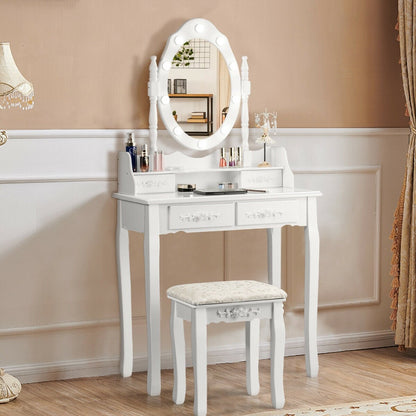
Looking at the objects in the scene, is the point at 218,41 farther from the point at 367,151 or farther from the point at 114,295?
the point at 114,295

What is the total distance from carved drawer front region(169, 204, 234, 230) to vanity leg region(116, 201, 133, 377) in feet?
1.24

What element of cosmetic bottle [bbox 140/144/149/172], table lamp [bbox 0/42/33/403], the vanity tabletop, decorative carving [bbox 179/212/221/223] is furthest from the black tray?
table lamp [bbox 0/42/33/403]

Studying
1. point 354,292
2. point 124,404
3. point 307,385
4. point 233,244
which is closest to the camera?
point 124,404

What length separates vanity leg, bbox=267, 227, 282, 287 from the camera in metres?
3.93

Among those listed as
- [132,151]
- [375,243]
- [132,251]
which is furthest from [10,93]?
[375,243]

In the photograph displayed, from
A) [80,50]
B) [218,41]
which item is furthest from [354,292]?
[80,50]

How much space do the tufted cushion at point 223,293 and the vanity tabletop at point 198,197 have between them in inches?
13.8

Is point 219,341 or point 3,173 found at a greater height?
point 3,173

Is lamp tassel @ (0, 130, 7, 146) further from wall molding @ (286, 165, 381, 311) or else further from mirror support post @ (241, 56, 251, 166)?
wall molding @ (286, 165, 381, 311)

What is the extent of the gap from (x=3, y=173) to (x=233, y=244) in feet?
3.69

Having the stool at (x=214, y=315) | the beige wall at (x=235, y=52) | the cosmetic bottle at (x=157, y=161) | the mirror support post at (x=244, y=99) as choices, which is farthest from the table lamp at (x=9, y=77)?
the mirror support post at (x=244, y=99)

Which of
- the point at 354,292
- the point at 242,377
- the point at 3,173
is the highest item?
the point at 3,173

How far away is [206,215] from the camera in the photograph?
3447 millimetres

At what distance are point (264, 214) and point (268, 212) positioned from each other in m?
0.02
